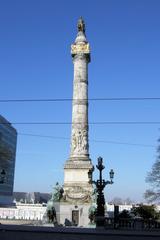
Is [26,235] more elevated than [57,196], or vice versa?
[57,196]

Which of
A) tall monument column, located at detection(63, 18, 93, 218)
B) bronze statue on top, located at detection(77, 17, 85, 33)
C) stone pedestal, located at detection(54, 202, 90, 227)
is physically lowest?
stone pedestal, located at detection(54, 202, 90, 227)

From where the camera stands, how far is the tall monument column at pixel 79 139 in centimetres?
3959

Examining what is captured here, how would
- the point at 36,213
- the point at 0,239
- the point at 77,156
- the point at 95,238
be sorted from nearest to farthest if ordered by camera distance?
1. the point at 0,239
2. the point at 95,238
3. the point at 77,156
4. the point at 36,213

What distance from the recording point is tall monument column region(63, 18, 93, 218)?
39.6m

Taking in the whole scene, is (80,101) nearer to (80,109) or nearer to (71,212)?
(80,109)

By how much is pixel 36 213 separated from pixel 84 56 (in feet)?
85.3

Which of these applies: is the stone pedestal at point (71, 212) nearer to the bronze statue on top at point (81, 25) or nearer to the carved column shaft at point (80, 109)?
the carved column shaft at point (80, 109)

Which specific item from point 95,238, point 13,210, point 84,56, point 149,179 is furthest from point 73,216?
point 13,210

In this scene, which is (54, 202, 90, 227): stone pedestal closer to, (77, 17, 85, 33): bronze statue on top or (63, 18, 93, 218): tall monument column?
(63, 18, 93, 218): tall monument column

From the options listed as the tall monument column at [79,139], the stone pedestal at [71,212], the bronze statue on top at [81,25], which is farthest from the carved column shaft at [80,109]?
the stone pedestal at [71,212]

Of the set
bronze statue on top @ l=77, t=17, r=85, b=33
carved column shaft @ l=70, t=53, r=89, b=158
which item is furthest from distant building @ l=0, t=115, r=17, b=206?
carved column shaft @ l=70, t=53, r=89, b=158

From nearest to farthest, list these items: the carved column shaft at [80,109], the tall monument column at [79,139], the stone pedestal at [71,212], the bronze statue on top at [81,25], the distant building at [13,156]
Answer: the stone pedestal at [71,212], the tall monument column at [79,139], the carved column shaft at [80,109], the bronze statue on top at [81,25], the distant building at [13,156]

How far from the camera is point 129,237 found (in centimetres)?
2020

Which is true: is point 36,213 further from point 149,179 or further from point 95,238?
point 95,238
